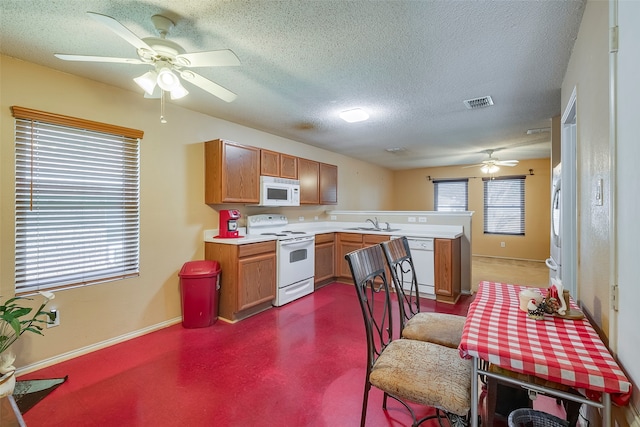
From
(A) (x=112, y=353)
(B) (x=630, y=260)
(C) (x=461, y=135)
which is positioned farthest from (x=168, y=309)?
(C) (x=461, y=135)

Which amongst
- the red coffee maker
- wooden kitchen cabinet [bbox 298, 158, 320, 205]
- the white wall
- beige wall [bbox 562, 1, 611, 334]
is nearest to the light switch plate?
beige wall [bbox 562, 1, 611, 334]

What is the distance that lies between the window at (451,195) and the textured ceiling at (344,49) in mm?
3763

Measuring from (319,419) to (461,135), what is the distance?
4043 millimetres

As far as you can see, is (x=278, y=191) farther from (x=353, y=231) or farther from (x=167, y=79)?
(x=167, y=79)

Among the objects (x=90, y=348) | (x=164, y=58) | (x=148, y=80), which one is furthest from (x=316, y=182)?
(x=90, y=348)

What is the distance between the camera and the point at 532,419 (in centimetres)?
121

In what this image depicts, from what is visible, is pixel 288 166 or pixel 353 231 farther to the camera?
pixel 353 231

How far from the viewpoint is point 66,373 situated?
210cm

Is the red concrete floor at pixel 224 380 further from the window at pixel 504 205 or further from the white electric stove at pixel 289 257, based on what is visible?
the window at pixel 504 205

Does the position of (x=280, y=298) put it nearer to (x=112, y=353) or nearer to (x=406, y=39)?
(x=112, y=353)

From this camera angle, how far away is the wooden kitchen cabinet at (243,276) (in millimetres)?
2986

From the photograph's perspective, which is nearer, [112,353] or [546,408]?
[546,408]

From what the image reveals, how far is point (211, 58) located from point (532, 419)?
2389 mm

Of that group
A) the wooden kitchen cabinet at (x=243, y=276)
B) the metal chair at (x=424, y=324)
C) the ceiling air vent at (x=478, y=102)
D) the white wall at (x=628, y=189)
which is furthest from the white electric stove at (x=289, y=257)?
the white wall at (x=628, y=189)
